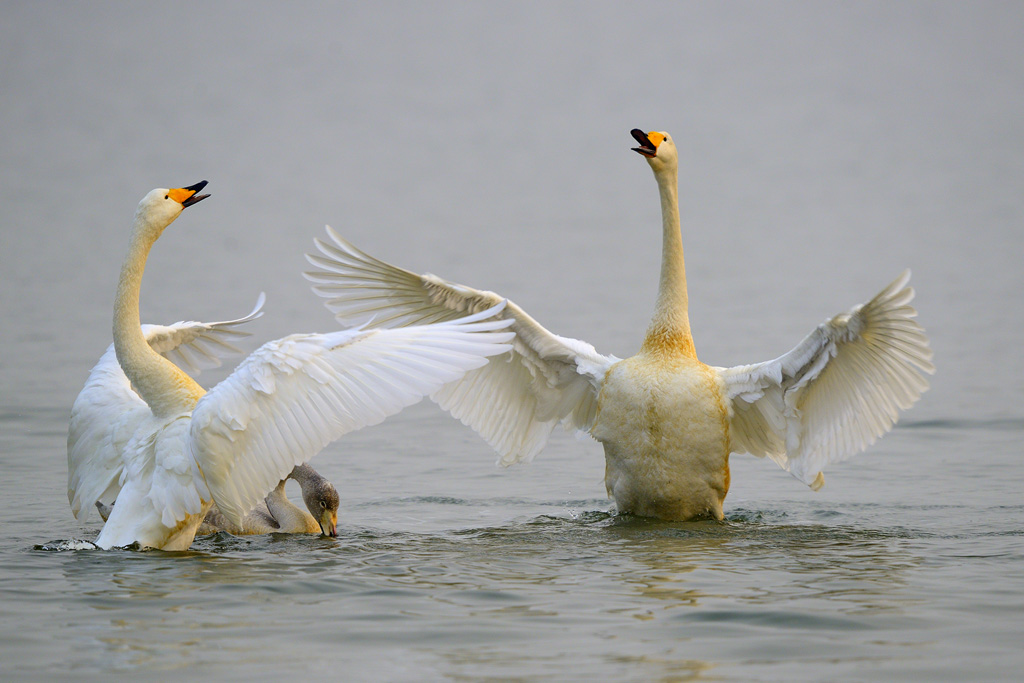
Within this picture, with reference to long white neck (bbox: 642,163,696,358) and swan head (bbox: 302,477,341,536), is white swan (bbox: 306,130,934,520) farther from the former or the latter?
swan head (bbox: 302,477,341,536)

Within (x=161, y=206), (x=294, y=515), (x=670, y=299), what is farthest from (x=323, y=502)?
(x=670, y=299)

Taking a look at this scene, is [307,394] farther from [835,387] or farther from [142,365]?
[835,387]

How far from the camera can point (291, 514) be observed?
28.6 ft

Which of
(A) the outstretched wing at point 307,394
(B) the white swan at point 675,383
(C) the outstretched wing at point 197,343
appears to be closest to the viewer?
(A) the outstretched wing at point 307,394

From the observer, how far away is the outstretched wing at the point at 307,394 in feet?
22.8

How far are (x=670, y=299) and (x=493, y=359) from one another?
1.22 m

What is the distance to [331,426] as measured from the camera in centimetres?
696

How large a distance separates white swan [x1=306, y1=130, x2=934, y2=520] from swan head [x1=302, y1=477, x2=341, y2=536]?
1.11 metres

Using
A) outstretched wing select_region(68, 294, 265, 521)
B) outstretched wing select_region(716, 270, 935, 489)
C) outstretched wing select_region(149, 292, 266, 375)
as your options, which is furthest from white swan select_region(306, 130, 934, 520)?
outstretched wing select_region(149, 292, 266, 375)

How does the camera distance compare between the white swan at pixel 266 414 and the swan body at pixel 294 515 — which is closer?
the white swan at pixel 266 414

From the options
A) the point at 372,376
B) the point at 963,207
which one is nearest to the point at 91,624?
the point at 372,376

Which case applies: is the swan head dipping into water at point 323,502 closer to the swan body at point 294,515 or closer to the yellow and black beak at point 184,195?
the swan body at point 294,515

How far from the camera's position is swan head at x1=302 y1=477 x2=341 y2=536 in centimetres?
830

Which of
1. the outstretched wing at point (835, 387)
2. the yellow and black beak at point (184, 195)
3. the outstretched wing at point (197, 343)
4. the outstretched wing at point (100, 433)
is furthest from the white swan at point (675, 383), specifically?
the outstretched wing at point (197, 343)
